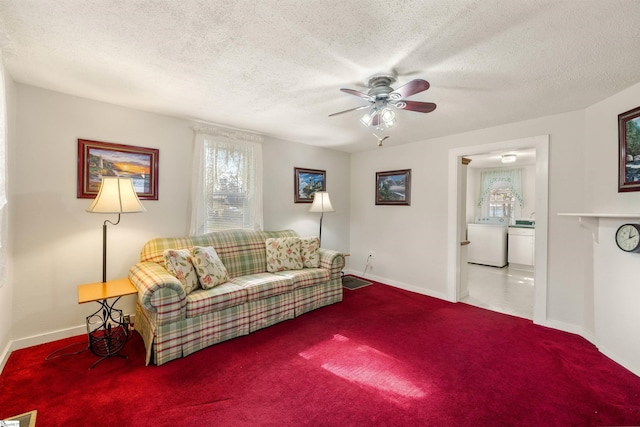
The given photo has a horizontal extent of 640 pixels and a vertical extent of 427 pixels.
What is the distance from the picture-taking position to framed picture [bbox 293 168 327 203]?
451 cm

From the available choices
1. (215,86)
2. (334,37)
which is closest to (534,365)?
(334,37)

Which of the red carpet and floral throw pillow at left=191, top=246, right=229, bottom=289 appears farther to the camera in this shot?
floral throw pillow at left=191, top=246, right=229, bottom=289

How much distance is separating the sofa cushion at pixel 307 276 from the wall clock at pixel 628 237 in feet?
9.12

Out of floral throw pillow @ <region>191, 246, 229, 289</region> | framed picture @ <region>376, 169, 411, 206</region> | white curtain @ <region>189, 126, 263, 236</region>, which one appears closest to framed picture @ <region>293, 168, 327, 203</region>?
white curtain @ <region>189, 126, 263, 236</region>

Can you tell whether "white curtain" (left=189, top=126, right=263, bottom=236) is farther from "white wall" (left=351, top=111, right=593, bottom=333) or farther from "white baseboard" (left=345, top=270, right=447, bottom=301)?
"white baseboard" (left=345, top=270, right=447, bottom=301)

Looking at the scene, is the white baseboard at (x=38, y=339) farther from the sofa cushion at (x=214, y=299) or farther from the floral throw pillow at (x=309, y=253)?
the floral throw pillow at (x=309, y=253)

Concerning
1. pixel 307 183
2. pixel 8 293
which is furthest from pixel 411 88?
pixel 8 293

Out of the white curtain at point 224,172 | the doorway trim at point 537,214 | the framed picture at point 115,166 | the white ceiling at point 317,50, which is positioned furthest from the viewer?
the white curtain at point 224,172

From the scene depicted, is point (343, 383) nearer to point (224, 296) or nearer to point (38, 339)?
point (224, 296)

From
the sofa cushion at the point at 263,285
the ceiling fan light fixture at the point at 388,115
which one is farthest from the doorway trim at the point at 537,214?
the sofa cushion at the point at 263,285

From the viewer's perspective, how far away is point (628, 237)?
7.54ft

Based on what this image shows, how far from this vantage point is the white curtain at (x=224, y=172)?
3.39 meters

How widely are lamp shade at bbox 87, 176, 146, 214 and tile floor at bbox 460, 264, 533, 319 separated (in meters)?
4.18

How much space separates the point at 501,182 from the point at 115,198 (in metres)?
7.38
